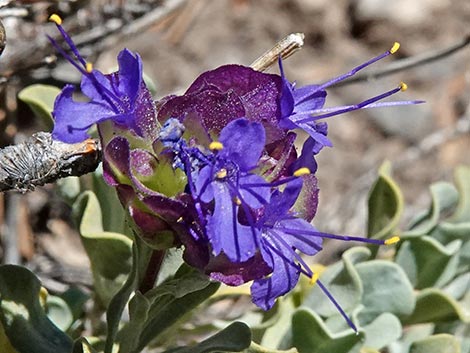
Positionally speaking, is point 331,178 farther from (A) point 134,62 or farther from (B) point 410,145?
(A) point 134,62

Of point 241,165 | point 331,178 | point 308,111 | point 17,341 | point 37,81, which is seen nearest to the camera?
point 241,165

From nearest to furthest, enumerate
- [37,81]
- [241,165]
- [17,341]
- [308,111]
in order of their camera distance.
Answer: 1. [241,165]
2. [308,111]
3. [17,341]
4. [37,81]

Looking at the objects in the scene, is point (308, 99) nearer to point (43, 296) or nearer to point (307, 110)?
point (307, 110)

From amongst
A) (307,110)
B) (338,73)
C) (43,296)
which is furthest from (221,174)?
(338,73)

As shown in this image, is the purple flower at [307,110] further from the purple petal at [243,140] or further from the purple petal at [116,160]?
the purple petal at [116,160]

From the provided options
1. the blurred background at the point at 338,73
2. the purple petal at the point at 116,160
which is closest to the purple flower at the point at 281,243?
the purple petal at the point at 116,160

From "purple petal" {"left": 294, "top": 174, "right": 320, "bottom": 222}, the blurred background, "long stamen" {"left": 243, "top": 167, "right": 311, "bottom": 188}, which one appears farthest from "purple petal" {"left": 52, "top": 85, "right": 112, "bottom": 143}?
the blurred background

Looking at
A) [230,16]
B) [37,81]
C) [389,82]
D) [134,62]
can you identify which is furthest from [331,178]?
[134,62]
